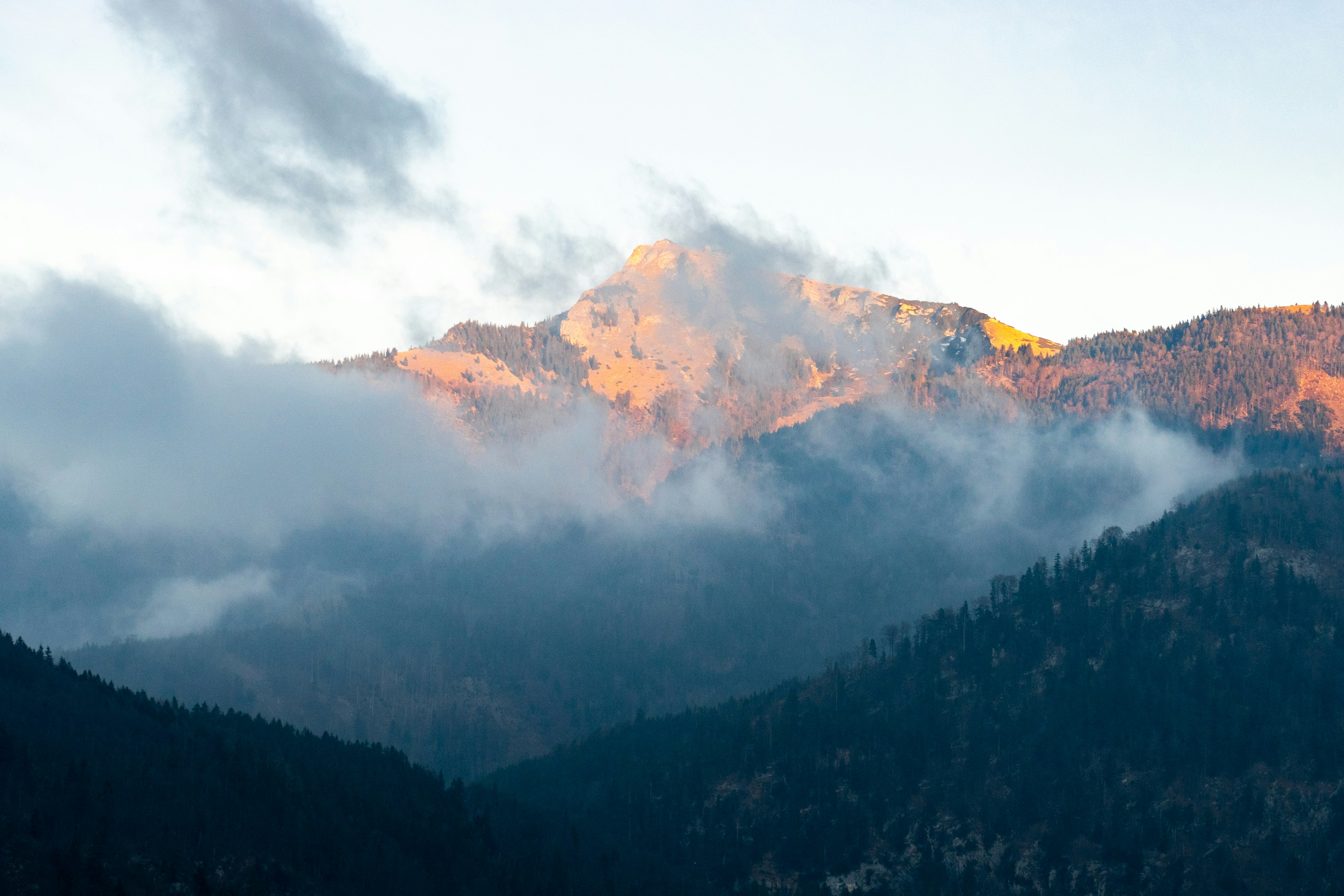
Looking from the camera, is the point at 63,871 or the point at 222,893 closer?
the point at 63,871

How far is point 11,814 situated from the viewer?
195 meters

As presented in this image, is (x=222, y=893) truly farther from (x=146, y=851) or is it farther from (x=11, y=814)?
(x=11, y=814)

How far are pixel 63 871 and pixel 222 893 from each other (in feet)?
81.8

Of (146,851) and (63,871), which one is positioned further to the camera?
(146,851)

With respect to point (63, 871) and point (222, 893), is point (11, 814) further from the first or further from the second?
point (222, 893)

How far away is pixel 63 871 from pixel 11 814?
704 inches

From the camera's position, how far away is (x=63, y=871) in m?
184

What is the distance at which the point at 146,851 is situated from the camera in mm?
199500

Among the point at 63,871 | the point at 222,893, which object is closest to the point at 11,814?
the point at 63,871

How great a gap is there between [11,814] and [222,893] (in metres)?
34.0

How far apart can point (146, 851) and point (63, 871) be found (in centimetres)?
1679

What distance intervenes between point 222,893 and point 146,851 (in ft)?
45.1

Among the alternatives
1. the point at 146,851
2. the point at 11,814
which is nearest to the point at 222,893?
the point at 146,851

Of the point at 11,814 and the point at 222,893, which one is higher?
the point at 11,814
